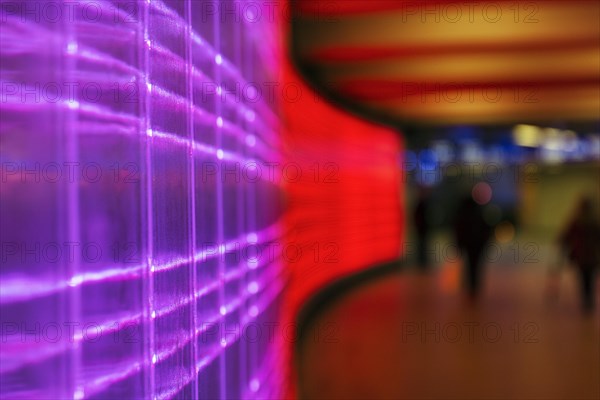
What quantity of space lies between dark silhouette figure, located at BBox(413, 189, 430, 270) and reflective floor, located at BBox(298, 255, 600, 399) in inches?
109

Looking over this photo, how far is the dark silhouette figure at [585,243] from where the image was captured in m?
9.63

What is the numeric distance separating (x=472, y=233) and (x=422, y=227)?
381cm

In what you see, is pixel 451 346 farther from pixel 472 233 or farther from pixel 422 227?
pixel 422 227

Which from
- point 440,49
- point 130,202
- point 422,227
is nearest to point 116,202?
point 130,202

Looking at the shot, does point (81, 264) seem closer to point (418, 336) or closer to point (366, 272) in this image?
point (418, 336)

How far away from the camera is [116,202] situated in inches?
78.4

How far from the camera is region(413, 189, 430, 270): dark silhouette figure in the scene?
1480 cm

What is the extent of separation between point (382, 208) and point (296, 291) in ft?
20.7

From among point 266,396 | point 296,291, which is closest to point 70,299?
point 266,396

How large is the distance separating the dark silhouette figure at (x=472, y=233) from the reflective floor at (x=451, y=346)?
1.43 ft

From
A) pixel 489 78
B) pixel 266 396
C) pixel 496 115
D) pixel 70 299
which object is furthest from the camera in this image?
pixel 496 115

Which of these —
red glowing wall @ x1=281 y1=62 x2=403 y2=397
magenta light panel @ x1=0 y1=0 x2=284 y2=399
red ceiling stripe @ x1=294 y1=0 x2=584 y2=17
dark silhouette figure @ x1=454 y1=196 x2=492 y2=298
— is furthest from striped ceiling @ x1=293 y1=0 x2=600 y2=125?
magenta light panel @ x1=0 y1=0 x2=284 y2=399

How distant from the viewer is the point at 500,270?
15430 millimetres

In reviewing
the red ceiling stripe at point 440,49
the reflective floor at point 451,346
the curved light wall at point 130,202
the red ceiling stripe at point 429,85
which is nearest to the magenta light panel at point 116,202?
the curved light wall at point 130,202
